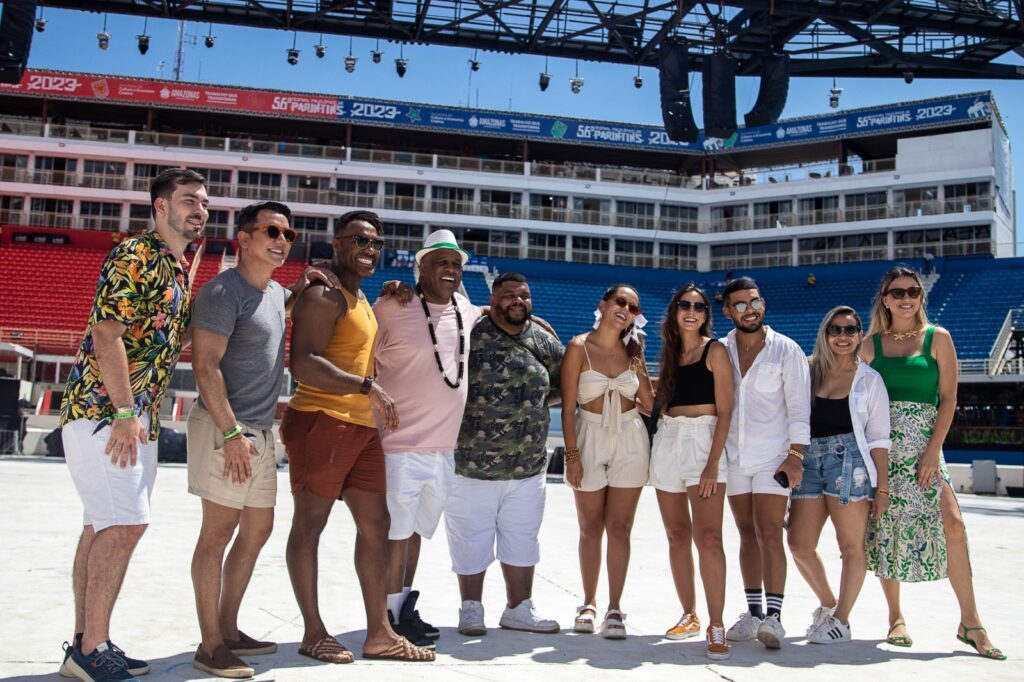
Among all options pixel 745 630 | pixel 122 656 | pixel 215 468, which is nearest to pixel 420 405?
pixel 215 468

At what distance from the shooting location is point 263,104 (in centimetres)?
4212

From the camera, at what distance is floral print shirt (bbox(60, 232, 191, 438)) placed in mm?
3479

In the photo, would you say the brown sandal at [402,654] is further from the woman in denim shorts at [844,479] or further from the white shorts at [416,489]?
the woman in denim shorts at [844,479]

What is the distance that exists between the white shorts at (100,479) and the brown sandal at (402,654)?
1.19m

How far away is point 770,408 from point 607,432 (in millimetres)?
904

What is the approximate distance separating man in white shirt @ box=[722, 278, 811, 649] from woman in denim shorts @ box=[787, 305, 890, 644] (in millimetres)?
197

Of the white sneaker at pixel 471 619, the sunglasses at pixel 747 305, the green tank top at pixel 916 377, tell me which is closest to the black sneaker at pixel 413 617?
the white sneaker at pixel 471 619

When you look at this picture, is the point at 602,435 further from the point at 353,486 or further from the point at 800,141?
the point at 800,141

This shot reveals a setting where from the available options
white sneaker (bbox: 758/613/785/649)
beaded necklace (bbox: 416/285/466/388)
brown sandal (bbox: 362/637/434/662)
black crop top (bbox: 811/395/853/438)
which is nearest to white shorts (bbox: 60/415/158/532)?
brown sandal (bbox: 362/637/434/662)

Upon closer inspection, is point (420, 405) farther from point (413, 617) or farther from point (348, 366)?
point (413, 617)

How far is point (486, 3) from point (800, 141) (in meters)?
28.0

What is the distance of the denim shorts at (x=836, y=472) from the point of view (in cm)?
484

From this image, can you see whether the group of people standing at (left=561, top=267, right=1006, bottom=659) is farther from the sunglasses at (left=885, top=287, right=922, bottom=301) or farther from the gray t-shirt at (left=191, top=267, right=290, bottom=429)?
the gray t-shirt at (left=191, top=267, right=290, bottom=429)

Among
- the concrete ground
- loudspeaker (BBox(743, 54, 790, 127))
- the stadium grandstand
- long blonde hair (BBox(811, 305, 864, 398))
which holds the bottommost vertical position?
the concrete ground
